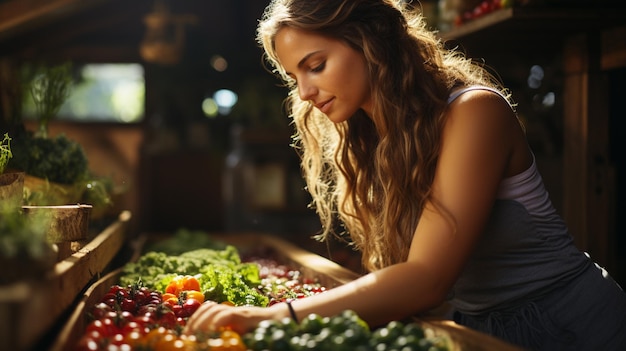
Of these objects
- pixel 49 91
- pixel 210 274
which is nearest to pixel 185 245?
pixel 49 91

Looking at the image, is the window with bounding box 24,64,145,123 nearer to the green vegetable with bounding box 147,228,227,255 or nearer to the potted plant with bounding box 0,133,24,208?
the green vegetable with bounding box 147,228,227,255

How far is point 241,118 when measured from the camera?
8.25 metres

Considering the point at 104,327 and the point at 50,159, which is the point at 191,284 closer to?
the point at 104,327

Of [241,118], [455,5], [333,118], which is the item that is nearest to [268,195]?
[241,118]

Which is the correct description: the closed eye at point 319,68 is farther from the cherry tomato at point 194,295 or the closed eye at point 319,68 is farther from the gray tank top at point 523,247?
the cherry tomato at point 194,295

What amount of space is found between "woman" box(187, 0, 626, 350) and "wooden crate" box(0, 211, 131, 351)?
359mm

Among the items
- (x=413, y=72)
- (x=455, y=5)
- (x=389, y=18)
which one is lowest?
(x=413, y=72)

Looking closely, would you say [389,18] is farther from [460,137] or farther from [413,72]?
[460,137]

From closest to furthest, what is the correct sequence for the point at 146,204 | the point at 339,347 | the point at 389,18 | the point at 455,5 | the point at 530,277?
the point at 339,347, the point at 530,277, the point at 389,18, the point at 455,5, the point at 146,204

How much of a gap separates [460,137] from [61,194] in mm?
1843

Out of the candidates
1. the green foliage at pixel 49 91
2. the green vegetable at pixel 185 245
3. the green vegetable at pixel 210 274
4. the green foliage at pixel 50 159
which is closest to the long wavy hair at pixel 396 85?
the green vegetable at pixel 210 274

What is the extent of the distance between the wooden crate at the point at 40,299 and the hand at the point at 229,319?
13.8 inches

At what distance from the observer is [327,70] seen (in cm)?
248

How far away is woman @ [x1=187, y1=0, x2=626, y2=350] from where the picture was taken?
7.06 ft
